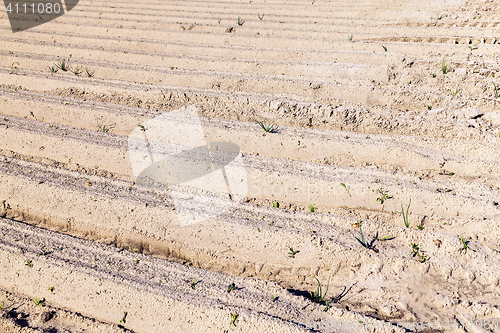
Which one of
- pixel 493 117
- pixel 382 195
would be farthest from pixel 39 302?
pixel 493 117

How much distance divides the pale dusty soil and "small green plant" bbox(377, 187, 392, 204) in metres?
0.02

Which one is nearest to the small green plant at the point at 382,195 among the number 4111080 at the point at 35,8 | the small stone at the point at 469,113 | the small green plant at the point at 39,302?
the small stone at the point at 469,113

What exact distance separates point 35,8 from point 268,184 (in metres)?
7.48

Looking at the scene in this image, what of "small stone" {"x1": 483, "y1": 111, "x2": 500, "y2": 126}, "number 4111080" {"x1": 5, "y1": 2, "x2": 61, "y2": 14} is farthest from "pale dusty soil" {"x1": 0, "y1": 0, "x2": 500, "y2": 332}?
"number 4111080" {"x1": 5, "y1": 2, "x2": 61, "y2": 14}

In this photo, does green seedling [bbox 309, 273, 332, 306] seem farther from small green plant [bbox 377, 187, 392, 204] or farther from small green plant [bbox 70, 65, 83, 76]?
small green plant [bbox 70, 65, 83, 76]

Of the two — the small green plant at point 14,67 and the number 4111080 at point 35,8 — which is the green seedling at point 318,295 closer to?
the small green plant at point 14,67

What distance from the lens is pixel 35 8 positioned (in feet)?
24.3

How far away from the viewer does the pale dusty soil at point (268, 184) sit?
2230 mm

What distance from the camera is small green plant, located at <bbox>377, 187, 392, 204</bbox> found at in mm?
2896

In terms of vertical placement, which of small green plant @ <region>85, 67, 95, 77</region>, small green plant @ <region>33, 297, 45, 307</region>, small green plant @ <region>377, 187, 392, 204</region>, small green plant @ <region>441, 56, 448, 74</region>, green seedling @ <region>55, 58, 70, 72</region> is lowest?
small green plant @ <region>33, 297, 45, 307</region>

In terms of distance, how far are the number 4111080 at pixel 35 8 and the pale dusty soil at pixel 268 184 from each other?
187 cm

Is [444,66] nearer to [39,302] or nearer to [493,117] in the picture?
[493,117]

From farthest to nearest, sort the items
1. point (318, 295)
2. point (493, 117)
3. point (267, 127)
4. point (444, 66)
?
1. point (444, 66)
2. point (267, 127)
3. point (493, 117)
4. point (318, 295)

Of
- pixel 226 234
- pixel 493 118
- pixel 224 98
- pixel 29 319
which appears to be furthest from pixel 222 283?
pixel 493 118
